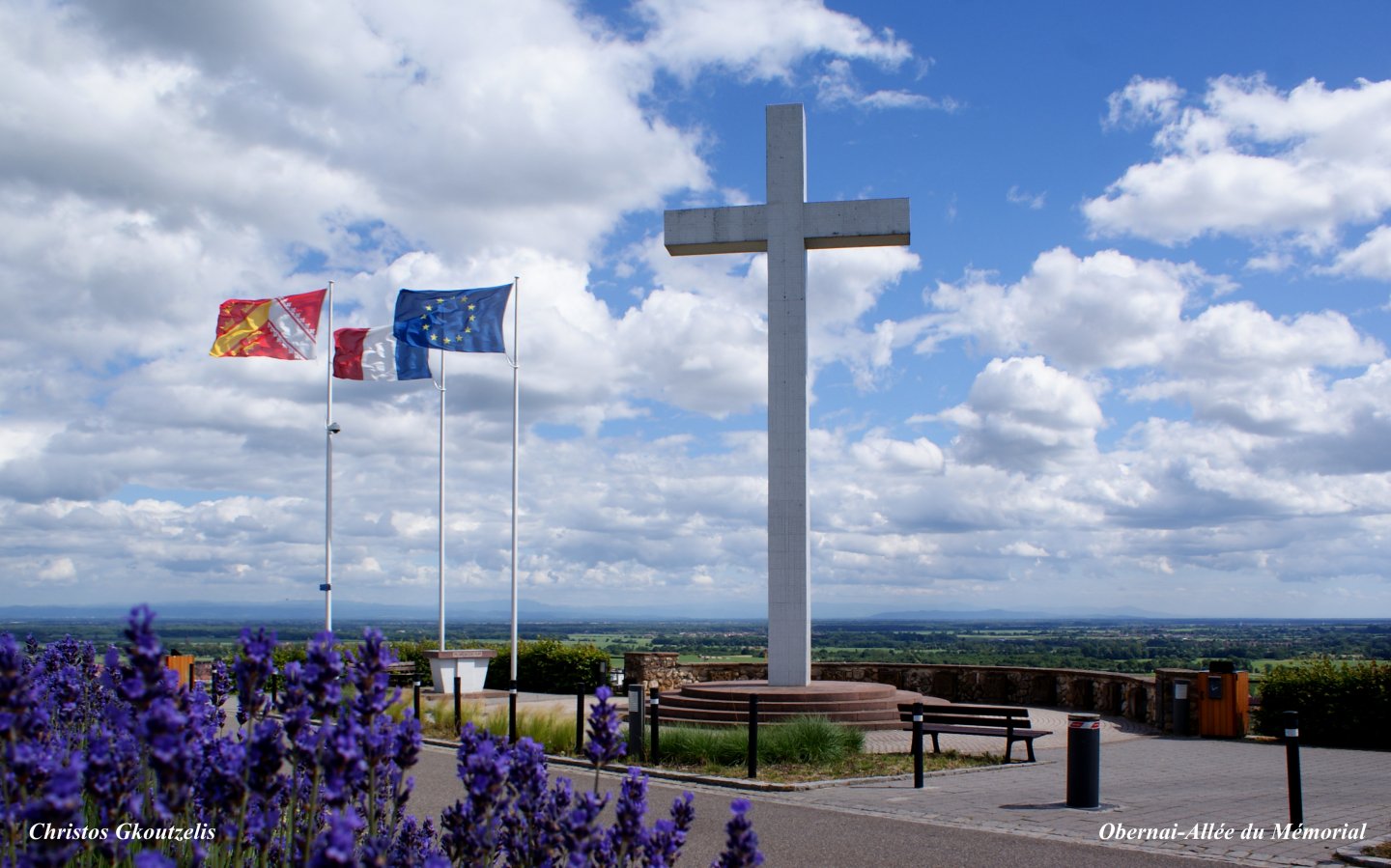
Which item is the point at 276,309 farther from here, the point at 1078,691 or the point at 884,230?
the point at 1078,691

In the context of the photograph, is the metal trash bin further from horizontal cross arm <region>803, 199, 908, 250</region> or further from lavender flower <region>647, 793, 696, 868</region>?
lavender flower <region>647, 793, 696, 868</region>

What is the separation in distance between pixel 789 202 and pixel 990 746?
8.82m

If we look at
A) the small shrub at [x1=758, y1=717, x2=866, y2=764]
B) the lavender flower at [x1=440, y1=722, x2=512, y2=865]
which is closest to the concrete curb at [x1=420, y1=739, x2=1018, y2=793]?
the small shrub at [x1=758, y1=717, x2=866, y2=764]

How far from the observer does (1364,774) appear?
1299 cm

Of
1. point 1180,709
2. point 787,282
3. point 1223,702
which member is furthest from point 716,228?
point 1223,702

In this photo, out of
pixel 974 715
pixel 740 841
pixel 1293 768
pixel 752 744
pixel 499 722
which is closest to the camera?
pixel 740 841

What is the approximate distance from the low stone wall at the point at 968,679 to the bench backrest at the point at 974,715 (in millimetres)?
4298

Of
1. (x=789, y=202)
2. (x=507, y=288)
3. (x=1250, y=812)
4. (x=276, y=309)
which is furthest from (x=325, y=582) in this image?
(x=1250, y=812)

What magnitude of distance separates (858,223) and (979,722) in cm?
778

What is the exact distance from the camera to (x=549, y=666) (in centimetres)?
2723

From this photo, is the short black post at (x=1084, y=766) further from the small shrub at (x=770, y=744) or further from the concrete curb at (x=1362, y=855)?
the small shrub at (x=770, y=744)

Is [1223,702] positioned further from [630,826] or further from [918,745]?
Answer: [630,826]

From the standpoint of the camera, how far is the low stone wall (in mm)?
21391

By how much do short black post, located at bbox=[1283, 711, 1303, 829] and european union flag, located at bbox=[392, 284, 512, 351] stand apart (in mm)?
17230
